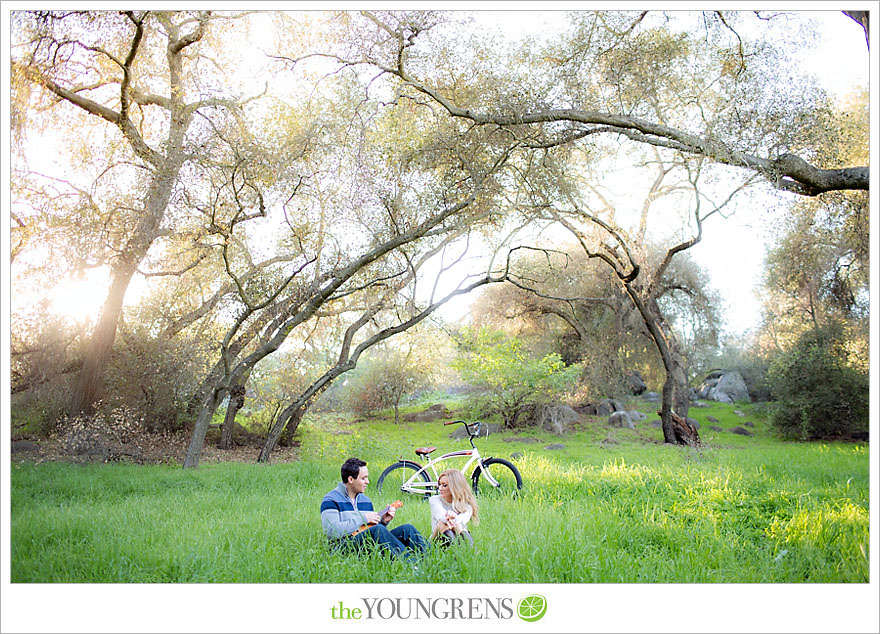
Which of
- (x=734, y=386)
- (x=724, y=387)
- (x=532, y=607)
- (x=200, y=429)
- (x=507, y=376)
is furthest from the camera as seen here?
Answer: (x=724, y=387)

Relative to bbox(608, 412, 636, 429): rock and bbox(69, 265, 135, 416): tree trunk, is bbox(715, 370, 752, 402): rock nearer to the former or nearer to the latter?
bbox(608, 412, 636, 429): rock

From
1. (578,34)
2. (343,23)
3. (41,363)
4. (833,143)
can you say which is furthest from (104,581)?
(833,143)

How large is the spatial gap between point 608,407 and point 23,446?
1045 cm

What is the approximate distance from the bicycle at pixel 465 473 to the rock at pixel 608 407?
7.68 m

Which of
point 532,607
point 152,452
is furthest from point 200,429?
point 532,607

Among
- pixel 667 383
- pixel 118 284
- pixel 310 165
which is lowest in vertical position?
pixel 667 383

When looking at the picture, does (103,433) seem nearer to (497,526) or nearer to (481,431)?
(497,526)

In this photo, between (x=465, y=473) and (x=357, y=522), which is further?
(x=465, y=473)

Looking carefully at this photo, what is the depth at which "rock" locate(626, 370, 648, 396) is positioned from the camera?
46.9ft

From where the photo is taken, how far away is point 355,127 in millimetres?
6504

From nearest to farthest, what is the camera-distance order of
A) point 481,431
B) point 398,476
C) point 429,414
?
1. point 398,476
2. point 481,431
3. point 429,414

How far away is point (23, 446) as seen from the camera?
5355 mm

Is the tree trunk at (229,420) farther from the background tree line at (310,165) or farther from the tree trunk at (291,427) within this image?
the tree trunk at (291,427)

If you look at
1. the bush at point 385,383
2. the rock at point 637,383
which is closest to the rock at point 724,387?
the rock at point 637,383
